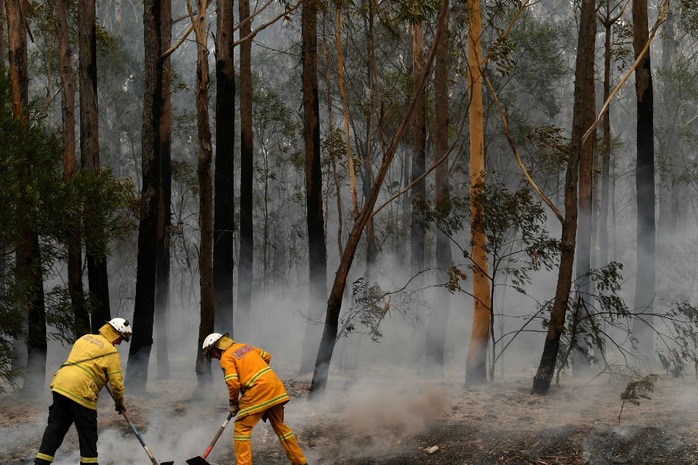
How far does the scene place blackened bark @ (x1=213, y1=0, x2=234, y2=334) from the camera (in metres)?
13.9

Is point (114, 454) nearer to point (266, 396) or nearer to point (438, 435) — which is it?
point (266, 396)

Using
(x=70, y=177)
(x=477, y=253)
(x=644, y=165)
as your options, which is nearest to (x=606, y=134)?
(x=644, y=165)

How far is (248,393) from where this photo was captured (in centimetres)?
857

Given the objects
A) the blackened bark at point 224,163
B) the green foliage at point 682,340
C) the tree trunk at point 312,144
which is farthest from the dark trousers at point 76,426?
the green foliage at point 682,340

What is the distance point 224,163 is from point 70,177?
8.58 feet

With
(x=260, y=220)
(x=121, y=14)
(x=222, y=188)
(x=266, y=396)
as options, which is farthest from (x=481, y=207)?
(x=121, y=14)

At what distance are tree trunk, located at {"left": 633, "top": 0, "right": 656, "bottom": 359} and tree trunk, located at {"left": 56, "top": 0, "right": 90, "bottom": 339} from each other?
1052cm

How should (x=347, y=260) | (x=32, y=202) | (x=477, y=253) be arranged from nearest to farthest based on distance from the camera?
1. (x=32, y=202)
2. (x=347, y=260)
3. (x=477, y=253)

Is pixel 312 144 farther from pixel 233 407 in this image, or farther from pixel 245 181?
pixel 233 407

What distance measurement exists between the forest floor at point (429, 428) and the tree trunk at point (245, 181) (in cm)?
568

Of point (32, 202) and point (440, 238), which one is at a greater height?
point (32, 202)

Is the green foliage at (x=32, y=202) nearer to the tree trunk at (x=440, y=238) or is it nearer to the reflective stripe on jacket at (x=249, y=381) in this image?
the reflective stripe on jacket at (x=249, y=381)

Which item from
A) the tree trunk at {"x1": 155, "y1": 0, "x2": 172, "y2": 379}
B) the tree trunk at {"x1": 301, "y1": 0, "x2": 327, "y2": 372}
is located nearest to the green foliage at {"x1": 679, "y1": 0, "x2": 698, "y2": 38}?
the tree trunk at {"x1": 301, "y1": 0, "x2": 327, "y2": 372}

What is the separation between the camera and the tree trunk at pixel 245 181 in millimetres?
18188
